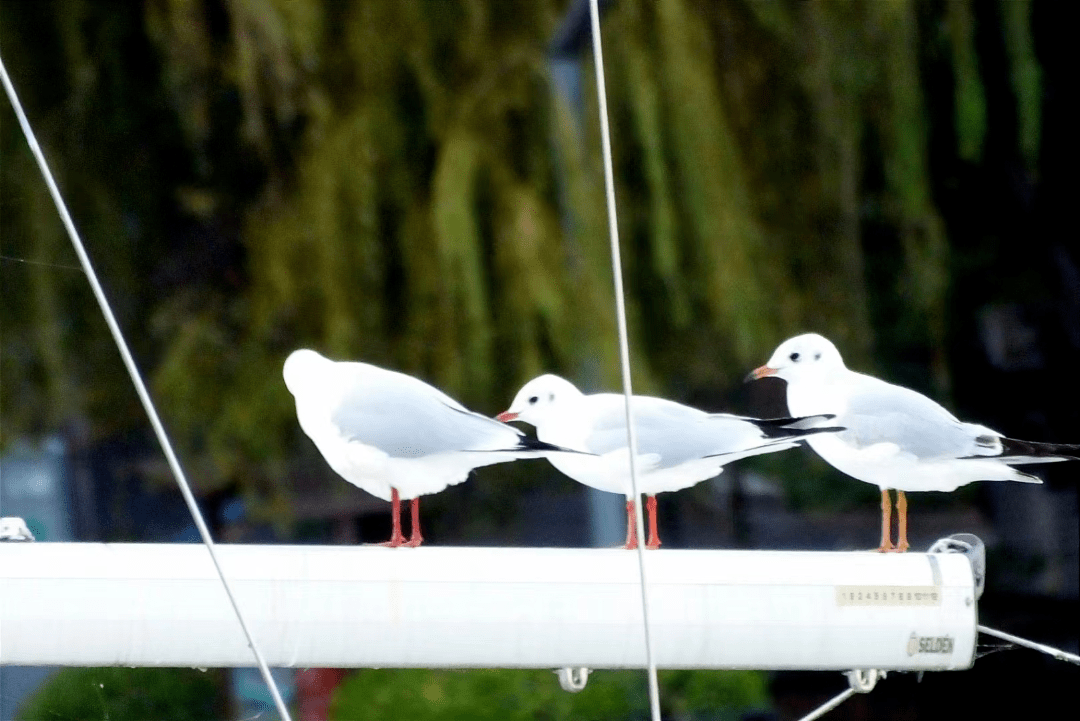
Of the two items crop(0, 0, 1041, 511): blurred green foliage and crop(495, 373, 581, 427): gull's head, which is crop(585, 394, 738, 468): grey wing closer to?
crop(495, 373, 581, 427): gull's head

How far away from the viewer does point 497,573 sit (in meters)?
1.05

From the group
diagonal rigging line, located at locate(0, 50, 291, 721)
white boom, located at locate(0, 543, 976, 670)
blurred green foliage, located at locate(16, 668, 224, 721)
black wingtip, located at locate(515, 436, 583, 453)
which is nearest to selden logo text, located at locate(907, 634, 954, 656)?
white boom, located at locate(0, 543, 976, 670)

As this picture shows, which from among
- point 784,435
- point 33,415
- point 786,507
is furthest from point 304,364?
point 786,507

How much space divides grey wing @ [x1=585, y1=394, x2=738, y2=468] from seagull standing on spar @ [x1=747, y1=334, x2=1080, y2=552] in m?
0.07

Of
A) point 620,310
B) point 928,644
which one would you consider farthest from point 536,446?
point 928,644

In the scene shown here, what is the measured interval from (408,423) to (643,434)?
17 centimetres

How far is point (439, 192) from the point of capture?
138 cm

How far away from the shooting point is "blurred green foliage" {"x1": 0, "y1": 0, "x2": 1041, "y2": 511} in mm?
1383

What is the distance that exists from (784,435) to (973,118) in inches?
20.6

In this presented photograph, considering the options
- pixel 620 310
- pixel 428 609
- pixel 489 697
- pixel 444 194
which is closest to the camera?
pixel 620 310

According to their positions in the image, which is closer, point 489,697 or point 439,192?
point 439,192

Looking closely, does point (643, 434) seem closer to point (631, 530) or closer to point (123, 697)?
point (631, 530)

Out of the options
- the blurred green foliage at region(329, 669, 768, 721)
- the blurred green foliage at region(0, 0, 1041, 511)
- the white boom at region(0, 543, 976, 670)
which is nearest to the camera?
the white boom at region(0, 543, 976, 670)

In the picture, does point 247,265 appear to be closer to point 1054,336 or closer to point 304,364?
point 304,364
